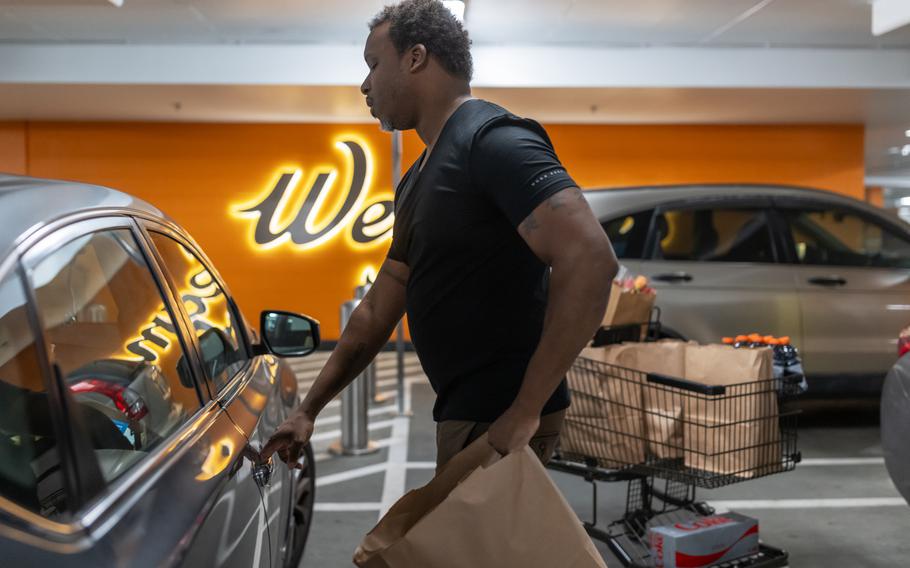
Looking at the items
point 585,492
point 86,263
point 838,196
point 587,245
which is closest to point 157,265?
point 86,263

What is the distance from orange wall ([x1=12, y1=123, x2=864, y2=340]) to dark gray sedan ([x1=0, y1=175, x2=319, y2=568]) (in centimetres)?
981

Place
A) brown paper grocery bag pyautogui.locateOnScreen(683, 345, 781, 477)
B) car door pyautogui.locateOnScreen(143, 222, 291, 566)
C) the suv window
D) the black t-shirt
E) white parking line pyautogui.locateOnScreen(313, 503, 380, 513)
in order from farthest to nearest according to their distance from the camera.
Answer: white parking line pyautogui.locateOnScreen(313, 503, 380, 513)
brown paper grocery bag pyautogui.locateOnScreen(683, 345, 781, 477)
car door pyautogui.locateOnScreen(143, 222, 291, 566)
the black t-shirt
the suv window

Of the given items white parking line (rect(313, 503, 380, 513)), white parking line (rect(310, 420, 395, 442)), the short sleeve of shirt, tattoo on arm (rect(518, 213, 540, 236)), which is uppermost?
the short sleeve of shirt

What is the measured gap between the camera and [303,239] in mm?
12336

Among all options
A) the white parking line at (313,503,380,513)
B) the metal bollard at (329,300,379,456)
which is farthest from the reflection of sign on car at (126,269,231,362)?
the metal bollard at (329,300,379,456)

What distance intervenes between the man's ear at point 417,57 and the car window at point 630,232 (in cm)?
493

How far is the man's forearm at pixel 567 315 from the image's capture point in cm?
165

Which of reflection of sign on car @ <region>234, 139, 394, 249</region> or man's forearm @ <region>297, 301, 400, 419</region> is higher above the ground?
reflection of sign on car @ <region>234, 139, 394, 249</region>

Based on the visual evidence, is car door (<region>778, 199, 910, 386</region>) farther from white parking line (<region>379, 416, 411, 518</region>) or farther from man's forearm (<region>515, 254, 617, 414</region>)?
man's forearm (<region>515, 254, 617, 414</region>)

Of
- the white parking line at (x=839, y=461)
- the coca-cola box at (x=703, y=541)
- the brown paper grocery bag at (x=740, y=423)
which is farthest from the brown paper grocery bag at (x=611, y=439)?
the white parking line at (x=839, y=461)

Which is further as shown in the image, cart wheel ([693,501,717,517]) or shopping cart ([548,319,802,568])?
cart wheel ([693,501,717,517])

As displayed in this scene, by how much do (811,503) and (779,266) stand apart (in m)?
2.14

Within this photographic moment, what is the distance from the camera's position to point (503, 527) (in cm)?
168

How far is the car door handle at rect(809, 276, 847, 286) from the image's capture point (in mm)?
6719
